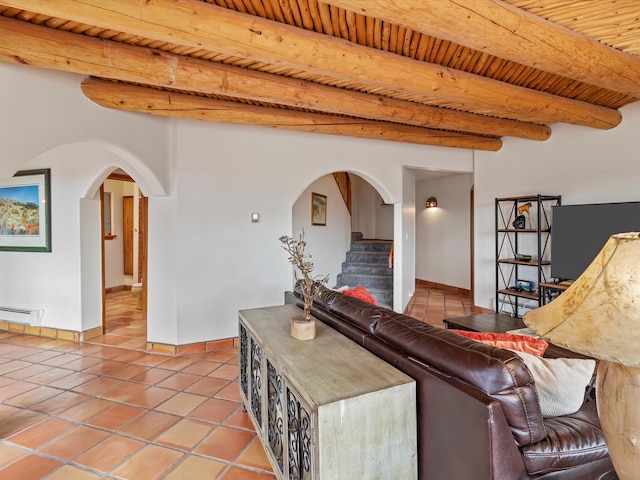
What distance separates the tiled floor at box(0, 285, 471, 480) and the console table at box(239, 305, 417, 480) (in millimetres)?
598

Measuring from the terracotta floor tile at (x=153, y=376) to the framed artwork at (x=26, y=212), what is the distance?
2.14m

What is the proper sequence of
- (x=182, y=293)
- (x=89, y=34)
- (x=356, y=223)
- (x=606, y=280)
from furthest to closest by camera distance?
(x=356, y=223) → (x=182, y=293) → (x=89, y=34) → (x=606, y=280)

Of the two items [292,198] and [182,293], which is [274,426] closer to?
[182,293]

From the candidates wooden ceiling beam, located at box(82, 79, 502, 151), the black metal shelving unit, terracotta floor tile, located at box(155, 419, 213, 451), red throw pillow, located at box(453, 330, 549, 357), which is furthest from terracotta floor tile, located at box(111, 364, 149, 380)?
the black metal shelving unit

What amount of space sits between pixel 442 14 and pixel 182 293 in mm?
3233

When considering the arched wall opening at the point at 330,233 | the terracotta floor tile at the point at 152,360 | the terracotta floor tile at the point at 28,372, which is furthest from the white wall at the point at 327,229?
the terracotta floor tile at the point at 28,372

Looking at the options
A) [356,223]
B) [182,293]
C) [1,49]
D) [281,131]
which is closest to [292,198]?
[281,131]

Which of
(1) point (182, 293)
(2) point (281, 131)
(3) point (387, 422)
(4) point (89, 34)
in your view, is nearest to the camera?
(3) point (387, 422)

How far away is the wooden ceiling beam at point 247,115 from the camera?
2.81 meters

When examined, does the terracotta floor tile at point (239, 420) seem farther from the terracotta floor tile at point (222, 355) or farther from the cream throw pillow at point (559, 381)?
the cream throw pillow at point (559, 381)

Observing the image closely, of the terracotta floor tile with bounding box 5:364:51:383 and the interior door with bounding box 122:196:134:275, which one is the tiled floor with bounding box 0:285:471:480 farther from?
the interior door with bounding box 122:196:134:275

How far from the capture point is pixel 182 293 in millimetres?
3615

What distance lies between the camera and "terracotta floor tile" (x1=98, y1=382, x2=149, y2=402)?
8.87 ft

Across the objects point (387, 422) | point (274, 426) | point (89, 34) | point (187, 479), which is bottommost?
point (187, 479)
